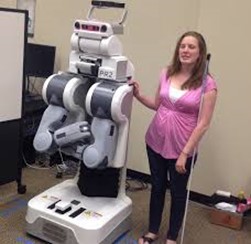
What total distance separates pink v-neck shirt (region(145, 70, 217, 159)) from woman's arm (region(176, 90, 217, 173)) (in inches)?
2.4

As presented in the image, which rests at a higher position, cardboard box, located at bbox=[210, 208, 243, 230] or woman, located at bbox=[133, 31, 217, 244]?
woman, located at bbox=[133, 31, 217, 244]

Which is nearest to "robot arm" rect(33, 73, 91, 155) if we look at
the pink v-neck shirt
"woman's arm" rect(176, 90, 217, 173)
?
the pink v-neck shirt

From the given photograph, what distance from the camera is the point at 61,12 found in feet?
12.7

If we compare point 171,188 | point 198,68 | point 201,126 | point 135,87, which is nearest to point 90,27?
point 135,87

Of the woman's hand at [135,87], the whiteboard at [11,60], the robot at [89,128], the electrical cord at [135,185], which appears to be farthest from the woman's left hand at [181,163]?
the whiteboard at [11,60]

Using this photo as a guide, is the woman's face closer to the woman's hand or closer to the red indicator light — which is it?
the woman's hand

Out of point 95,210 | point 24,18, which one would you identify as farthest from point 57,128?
point 24,18

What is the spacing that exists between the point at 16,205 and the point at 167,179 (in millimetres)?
1201

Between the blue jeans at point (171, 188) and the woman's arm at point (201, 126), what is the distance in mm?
104

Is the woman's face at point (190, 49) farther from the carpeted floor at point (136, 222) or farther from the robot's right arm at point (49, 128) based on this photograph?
the carpeted floor at point (136, 222)

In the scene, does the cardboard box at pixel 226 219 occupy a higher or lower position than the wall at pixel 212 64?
lower

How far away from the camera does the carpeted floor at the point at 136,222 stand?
107 inches

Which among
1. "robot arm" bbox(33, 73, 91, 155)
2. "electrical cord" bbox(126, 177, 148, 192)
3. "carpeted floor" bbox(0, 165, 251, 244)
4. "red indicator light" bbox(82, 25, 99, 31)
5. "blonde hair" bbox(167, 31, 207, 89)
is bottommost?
"carpeted floor" bbox(0, 165, 251, 244)

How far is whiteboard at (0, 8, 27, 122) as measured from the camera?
2.82 m
